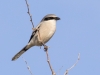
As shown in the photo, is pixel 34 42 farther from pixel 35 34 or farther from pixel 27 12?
pixel 27 12

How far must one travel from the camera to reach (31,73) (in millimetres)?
3121

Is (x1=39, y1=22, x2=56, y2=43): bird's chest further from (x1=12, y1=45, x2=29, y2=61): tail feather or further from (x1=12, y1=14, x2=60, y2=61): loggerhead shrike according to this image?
(x1=12, y1=45, x2=29, y2=61): tail feather

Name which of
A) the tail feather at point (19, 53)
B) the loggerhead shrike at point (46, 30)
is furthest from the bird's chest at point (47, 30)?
the tail feather at point (19, 53)

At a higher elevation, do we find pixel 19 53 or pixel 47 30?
pixel 47 30

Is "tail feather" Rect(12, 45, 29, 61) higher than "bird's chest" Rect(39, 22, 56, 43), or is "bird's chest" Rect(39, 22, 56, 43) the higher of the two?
"bird's chest" Rect(39, 22, 56, 43)

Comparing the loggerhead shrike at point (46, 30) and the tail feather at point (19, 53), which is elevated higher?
the loggerhead shrike at point (46, 30)

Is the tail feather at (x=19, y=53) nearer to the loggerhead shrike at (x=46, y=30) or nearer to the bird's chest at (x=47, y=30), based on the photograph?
the loggerhead shrike at (x=46, y=30)

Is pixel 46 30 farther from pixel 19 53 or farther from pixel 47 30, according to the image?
pixel 19 53

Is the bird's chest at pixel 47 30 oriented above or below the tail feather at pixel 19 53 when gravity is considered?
above

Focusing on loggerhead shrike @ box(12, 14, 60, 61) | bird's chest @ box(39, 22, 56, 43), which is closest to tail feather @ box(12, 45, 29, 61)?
loggerhead shrike @ box(12, 14, 60, 61)

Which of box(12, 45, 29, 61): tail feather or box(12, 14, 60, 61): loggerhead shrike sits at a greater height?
box(12, 14, 60, 61): loggerhead shrike

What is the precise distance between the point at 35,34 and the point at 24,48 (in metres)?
0.62

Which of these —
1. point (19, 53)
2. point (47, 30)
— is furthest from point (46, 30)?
point (19, 53)

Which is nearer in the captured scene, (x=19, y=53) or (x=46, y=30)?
(x=46, y=30)
